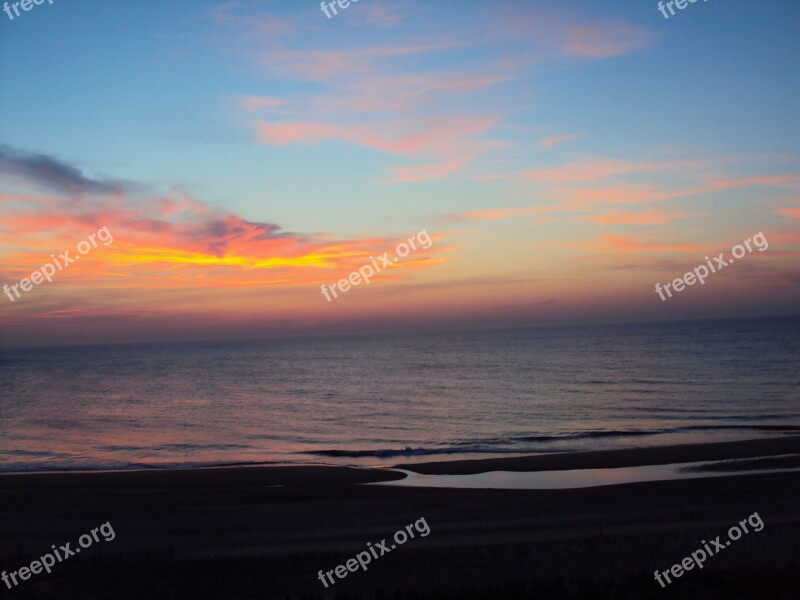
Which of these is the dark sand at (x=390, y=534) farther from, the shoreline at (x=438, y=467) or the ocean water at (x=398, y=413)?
the ocean water at (x=398, y=413)

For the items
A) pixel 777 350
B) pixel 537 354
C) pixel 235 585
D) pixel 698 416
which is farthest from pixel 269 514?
pixel 537 354

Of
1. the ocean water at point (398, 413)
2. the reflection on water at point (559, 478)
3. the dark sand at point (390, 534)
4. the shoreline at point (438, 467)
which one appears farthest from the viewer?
the ocean water at point (398, 413)

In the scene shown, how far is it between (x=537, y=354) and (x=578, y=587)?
118110mm

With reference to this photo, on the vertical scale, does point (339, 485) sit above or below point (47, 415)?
below

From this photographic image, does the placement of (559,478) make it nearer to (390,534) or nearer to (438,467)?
(438,467)

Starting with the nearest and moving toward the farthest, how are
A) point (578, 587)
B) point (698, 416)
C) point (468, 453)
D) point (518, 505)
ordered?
point (578, 587) < point (518, 505) < point (468, 453) < point (698, 416)

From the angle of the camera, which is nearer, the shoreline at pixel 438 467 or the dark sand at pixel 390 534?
the dark sand at pixel 390 534

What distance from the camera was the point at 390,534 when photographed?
2125 cm

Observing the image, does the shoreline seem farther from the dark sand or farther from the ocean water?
the ocean water

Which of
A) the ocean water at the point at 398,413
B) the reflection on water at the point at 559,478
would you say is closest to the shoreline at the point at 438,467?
the reflection on water at the point at 559,478

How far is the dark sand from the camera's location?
15812 mm

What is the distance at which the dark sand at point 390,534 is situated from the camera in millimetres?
15812

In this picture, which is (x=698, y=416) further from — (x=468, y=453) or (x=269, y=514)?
(x=269, y=514)

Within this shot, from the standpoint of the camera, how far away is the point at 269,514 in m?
24.4
